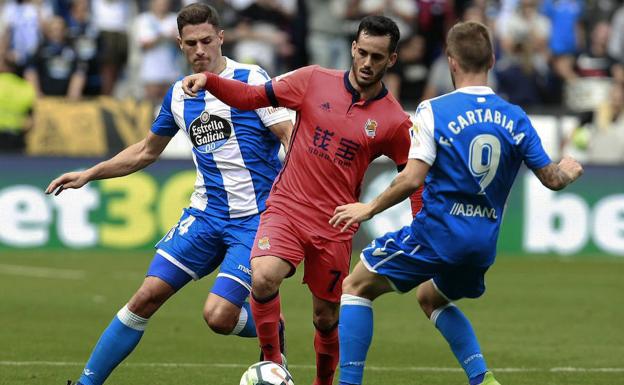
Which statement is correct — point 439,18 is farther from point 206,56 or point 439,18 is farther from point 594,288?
point 206,56

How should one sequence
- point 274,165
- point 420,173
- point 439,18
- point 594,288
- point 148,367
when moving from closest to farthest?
point 420,173, point 274,165, point 148,367, point 594,288, point 439,18

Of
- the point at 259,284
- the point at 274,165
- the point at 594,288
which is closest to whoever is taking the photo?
the point at 259,284

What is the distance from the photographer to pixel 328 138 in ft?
27.4

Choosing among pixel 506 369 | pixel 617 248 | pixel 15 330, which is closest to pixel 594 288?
pixel 617 248

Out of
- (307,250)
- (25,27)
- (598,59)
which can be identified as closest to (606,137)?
(598,59)

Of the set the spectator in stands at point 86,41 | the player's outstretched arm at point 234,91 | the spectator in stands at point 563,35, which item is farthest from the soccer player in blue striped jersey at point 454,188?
the spectator in stands at point 563,35

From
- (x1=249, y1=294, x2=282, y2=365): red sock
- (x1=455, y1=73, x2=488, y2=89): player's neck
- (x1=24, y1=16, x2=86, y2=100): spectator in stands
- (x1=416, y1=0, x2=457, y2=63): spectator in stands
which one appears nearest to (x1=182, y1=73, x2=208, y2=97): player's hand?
(x1=249, y1=294, x2=282, y2=365): red sock

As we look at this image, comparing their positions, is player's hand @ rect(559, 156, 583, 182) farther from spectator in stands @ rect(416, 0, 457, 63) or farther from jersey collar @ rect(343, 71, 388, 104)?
spectator in stands @ rect(416, 0, 457, 63)

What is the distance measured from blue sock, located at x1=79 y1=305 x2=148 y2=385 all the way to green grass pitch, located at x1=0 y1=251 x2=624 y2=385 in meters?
0.89

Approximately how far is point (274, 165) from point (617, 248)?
35.5 ft

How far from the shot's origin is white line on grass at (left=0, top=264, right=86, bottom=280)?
1651 cm

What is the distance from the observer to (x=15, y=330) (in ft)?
39.6

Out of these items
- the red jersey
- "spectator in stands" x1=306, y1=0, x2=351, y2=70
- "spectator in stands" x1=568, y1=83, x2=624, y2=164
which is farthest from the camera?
"spectator in stands" x1=306, y1=0, x2=351, y2=70

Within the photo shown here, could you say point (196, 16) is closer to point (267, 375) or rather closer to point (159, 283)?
point (159, 283)
